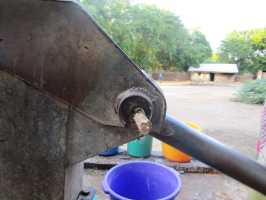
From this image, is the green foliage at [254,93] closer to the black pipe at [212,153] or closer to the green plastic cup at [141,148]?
the green plastic cup at [141,148]

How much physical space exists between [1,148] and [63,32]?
343 mm

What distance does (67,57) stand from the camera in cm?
54

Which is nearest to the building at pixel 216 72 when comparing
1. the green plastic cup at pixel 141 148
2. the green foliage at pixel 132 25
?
the green foliage at pixel 132 25

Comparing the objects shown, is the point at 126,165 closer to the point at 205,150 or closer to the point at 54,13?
A: the point at 205,150

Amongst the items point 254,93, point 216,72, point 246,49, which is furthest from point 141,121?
point 246,49

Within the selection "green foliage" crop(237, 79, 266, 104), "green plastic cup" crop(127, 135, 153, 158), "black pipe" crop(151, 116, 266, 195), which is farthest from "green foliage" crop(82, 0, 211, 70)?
"green foliage" crop(237, 79, 266, 104)

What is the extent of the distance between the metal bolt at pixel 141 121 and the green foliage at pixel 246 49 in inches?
1215

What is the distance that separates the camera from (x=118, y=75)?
21.8 inches

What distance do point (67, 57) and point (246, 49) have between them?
110 ft

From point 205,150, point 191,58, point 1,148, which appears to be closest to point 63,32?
point 1,148

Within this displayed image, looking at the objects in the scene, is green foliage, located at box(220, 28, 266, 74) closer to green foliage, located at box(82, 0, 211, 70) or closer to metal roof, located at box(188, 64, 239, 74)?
Result: metal roof, located at box(188, 64, 239, 74)

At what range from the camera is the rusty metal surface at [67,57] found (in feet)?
1.69

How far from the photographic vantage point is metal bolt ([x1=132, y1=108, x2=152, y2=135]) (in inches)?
19.8

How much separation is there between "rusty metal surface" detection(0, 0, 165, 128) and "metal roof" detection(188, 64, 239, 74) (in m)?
29.5
